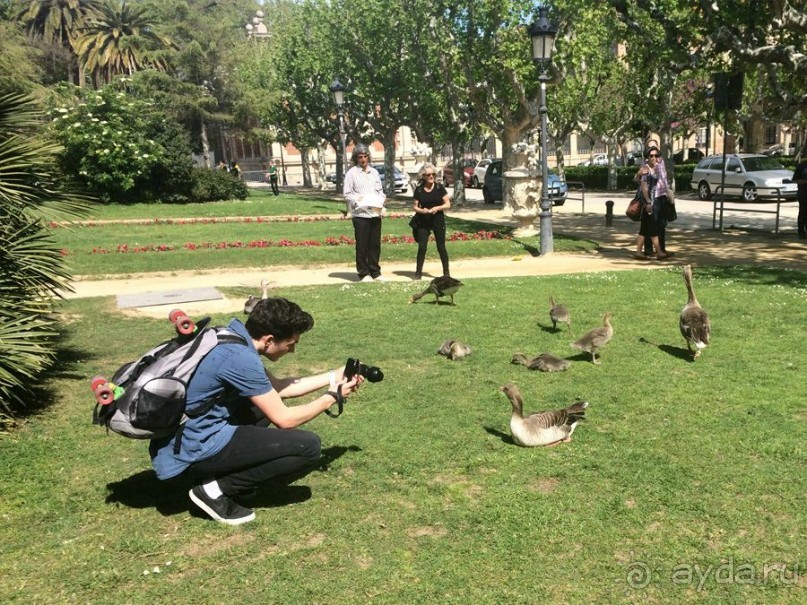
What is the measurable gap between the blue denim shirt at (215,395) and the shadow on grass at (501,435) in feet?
6.68

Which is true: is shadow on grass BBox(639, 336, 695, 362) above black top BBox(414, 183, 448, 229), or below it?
below

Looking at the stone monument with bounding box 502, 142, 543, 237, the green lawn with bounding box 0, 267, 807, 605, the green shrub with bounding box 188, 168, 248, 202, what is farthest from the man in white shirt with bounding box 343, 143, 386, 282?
the green shrub with bounding box 188, 168, 248, 202

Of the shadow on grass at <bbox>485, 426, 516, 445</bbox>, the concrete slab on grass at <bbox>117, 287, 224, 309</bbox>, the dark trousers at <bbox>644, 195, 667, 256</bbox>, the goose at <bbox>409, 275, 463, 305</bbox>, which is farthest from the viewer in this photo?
the dark trousers at <bbox>644, 195, 667, 256</bbox>

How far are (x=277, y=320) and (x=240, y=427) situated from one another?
68cm

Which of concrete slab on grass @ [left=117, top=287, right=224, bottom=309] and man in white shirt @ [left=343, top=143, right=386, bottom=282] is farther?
man in white shirt @ [left=343, top=143, right=386, bottom=282]

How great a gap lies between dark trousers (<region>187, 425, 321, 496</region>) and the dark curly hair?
573mm

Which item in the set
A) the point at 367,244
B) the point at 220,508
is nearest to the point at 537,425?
the point at 220,508

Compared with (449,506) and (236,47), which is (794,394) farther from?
(236,47)

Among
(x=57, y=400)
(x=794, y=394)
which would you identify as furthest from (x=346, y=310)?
(x=794, y=394)

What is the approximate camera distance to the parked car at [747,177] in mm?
26391

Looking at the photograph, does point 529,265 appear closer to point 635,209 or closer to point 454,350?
point 635,209

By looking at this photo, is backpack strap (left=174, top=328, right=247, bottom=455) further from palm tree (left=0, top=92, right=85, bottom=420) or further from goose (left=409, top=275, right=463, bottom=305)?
goose (left=409, top=275, right=463, bottom=305)

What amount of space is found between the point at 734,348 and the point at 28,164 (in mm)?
7124

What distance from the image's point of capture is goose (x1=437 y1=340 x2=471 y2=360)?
737 cm
